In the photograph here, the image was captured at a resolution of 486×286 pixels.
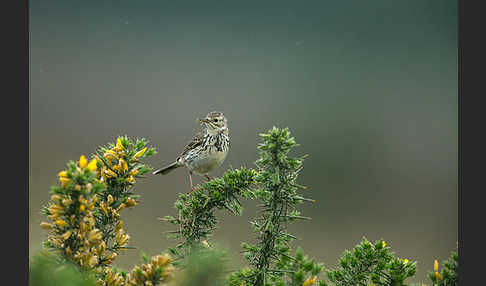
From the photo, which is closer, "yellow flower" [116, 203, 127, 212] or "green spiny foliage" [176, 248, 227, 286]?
"green spiny foliage" [176, 248, 227, 286]

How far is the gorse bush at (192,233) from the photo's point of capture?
584mm

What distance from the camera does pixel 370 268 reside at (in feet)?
2.78

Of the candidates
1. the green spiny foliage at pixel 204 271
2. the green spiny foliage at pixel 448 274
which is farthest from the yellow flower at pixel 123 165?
the green spiny foliage at pixel 448 274

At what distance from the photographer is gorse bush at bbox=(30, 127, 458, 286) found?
1.92 feet

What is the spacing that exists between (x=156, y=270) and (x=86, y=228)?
13cm

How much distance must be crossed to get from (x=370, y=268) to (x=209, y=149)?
902 millimetres

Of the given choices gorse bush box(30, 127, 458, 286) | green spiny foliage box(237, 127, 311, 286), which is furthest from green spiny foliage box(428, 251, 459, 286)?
green spiny foliage box(237, 127, 311, 286)

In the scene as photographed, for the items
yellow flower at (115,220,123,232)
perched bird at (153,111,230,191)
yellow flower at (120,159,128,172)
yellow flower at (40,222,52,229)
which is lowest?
yellow flower at (40,222,52,229)

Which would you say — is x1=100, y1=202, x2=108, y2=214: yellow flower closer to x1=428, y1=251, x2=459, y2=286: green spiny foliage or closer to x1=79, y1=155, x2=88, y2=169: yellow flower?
x1=79, y1=155, x2=88, y2=169: yellow flower

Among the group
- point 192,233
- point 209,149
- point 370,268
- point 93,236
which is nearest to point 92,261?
point 93,236

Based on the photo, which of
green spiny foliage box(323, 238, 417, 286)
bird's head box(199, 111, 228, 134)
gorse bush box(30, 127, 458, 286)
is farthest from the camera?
bird's head box(199, 111, 228, 134)

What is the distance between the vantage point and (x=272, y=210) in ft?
2.42

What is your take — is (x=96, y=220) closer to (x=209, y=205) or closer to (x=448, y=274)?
(x=209, y=205)

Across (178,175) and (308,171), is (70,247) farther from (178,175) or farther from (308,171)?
(308,171)
